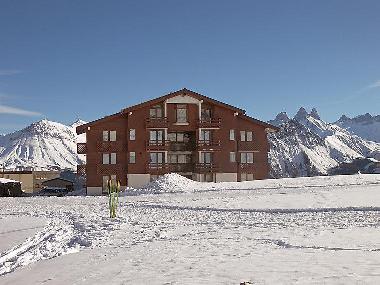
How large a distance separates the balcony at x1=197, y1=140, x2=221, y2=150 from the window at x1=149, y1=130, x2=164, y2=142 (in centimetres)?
438

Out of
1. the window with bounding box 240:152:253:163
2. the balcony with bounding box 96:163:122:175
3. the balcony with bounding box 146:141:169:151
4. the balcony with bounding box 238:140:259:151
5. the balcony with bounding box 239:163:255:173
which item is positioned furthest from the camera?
the window with bounding box 240:152:253:163

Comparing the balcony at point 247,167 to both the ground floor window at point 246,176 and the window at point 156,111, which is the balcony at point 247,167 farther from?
the window at point 156,111

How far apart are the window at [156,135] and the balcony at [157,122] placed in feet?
2.89

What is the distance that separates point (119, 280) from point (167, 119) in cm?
4318

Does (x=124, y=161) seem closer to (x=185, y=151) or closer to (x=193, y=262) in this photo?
(x=185, y=151)

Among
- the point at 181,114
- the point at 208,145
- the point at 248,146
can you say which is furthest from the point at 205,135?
the point at 248,146

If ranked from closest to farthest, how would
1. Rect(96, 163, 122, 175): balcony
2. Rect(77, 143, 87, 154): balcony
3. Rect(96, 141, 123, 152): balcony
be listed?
Rect(96, 141, 123, 152): balcony
Rect(96, 163, 122, 175): balcony
Rect(77, 143, 87, 154): balcony

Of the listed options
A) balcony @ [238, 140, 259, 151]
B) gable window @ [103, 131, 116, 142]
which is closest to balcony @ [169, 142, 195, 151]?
balcony @ [238, 140, 259, 151]

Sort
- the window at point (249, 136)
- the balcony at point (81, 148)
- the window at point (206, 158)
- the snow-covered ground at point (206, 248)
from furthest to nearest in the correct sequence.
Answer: the window at point (249, 136) → the window at point (206, 158) → the balcony at point (81, 148) → the snow-covered ground at point (206, 248)

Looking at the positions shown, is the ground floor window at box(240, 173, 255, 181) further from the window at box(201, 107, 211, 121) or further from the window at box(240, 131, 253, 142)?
the window at box(201, 107, 211, 121)

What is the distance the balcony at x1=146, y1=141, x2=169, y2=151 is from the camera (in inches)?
1992

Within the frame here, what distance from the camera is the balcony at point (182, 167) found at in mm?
51819

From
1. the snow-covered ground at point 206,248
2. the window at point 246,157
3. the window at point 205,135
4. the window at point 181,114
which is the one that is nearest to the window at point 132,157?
the window at point 181,114

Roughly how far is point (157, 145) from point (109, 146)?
5.57 m
